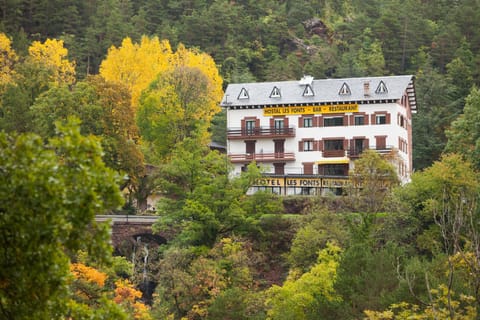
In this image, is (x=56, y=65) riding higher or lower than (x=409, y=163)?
higher

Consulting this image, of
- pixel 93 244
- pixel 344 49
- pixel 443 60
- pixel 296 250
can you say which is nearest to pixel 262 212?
pixel 296 250

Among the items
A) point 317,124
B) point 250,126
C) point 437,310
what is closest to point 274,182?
point 317,124

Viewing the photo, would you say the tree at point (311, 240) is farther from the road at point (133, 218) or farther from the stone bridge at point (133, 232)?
the road at point (133, 218)

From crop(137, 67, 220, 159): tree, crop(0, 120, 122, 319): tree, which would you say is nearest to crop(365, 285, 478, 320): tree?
crop(0, 120, 122, 319): tree

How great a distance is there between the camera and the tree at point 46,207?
15094 mm

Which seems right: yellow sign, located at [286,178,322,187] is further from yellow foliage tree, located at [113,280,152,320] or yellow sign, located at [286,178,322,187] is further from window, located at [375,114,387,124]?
yellow foliage tree, located at [113,280,152,320]

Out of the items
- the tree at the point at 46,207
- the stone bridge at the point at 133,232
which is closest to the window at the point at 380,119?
the stone bridge at the point at 133,232

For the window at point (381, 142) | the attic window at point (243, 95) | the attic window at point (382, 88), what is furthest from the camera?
the attic window at point (243, 95)

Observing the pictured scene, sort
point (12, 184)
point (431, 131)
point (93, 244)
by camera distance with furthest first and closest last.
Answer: point (431, 131)
point (93, 244)
point (12, 184)

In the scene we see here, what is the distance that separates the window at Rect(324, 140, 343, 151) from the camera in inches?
2975

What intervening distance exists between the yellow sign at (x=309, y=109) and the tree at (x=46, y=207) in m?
59.6

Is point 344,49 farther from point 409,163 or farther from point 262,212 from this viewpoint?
point 262,212

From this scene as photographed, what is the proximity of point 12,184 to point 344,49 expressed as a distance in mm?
105664

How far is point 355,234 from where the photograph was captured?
5319 cm
